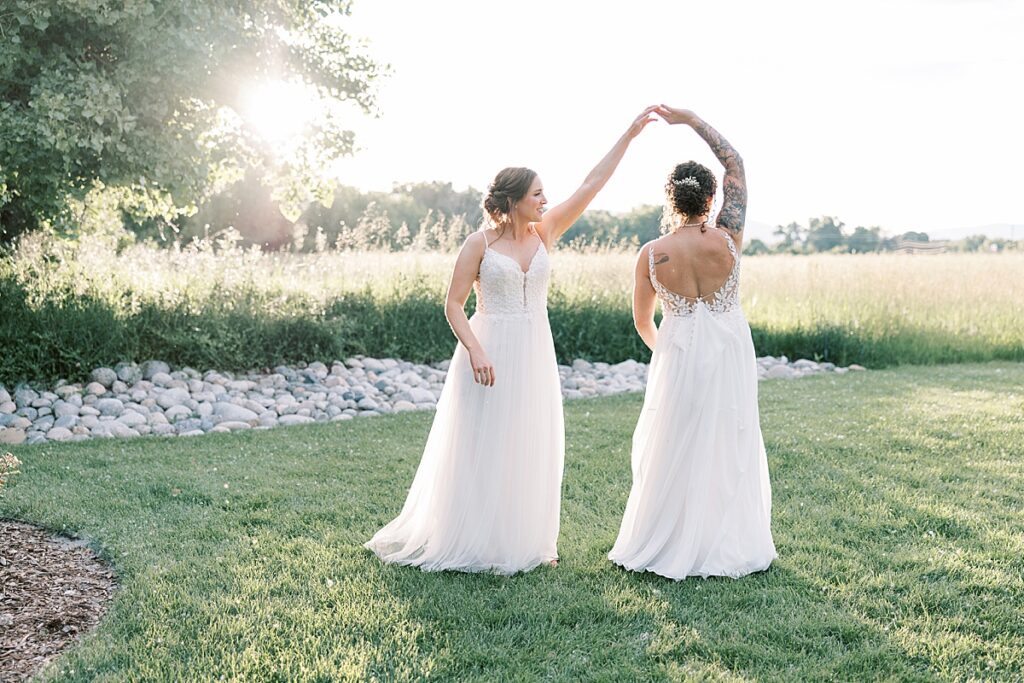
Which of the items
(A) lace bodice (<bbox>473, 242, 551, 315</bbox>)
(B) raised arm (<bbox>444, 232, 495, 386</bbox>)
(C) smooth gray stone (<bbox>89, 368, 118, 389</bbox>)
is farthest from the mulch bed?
(C) smooth gray stone (<bbox>89, 368, 118, 389</bbox>)

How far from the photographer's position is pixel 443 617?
13.0ft

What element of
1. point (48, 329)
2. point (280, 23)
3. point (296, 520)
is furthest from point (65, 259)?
point (296, 520)

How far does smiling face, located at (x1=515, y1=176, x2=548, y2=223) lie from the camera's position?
449 cm

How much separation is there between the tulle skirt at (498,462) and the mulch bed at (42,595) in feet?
4.74

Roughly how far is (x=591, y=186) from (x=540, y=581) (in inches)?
80.2

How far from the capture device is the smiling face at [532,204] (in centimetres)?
449

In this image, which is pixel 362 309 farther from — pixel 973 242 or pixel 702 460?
pixel 973 242

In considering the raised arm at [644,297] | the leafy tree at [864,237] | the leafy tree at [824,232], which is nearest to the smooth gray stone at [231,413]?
the raised arm at [644,297]

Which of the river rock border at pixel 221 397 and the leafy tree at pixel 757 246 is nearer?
the river rock border at pixel 221 397

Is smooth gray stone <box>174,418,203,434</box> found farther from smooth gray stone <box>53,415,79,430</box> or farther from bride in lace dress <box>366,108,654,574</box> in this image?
bride in lace dress <box>366,108,654,574</box>

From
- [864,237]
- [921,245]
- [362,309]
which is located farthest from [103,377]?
[864,237]

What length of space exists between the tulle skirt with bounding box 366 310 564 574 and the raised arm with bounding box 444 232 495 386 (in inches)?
5.6

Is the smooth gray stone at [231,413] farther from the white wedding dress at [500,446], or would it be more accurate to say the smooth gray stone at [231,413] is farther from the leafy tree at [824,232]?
the leafy tree at [824,232]

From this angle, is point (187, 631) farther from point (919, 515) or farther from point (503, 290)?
point (919, 515)
